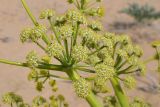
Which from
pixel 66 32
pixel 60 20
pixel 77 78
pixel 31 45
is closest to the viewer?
pixel 66 32

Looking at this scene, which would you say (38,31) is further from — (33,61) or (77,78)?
(77,78)

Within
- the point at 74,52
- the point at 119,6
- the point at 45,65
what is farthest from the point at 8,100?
the point at 119,6

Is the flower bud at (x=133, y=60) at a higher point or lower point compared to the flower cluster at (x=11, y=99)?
higher

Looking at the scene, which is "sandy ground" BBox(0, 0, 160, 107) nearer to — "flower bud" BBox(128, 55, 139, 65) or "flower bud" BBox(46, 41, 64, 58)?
"flower bud" BBox(128, 55, 139, 65)

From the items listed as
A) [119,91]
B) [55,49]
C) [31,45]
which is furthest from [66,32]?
[31,45]

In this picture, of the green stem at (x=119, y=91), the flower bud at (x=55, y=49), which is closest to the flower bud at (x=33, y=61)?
the flower bud at (x=55, y=49)

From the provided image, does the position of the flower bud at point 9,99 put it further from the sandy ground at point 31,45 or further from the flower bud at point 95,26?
the sandy ground at point 31,45

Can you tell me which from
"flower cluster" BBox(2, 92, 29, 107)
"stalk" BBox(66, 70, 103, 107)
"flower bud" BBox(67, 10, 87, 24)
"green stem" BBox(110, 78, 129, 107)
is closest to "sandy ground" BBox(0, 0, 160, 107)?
"flower cluster" BBox(2, 92, 29, 107)

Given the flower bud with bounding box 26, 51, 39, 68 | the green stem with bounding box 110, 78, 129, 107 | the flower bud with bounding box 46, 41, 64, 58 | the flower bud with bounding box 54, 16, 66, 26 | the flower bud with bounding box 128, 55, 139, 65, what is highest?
the flower bud with bounding box 54, 16, 66, 26
